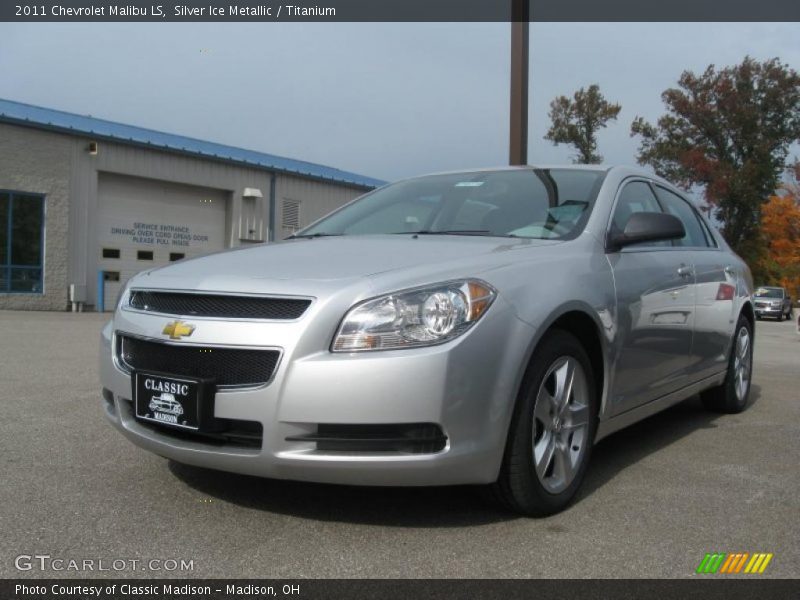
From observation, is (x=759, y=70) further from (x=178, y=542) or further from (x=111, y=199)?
(x=178, y=542)

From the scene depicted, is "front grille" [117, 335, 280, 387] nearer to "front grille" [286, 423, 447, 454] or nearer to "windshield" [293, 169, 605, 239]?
"front grille" [286, 423, 447, 454]

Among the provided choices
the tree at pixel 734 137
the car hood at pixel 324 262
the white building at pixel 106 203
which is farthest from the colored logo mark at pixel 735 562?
the tree at pixel 734 137

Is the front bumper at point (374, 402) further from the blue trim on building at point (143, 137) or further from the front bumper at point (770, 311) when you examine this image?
the front bumper at point (770, 311)

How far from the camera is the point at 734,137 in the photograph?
43500mm

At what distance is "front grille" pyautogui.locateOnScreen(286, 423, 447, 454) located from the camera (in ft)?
8.45

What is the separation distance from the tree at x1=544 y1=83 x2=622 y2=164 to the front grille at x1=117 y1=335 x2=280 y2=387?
37.6 meters

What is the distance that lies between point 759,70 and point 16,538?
47626 millimetres

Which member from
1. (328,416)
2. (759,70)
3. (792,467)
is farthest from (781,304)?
(328,416)

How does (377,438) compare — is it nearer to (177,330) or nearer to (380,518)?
(380,518)

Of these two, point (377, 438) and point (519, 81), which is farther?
point (519, 81)

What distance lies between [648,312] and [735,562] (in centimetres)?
139

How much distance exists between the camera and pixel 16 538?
2619 mm
